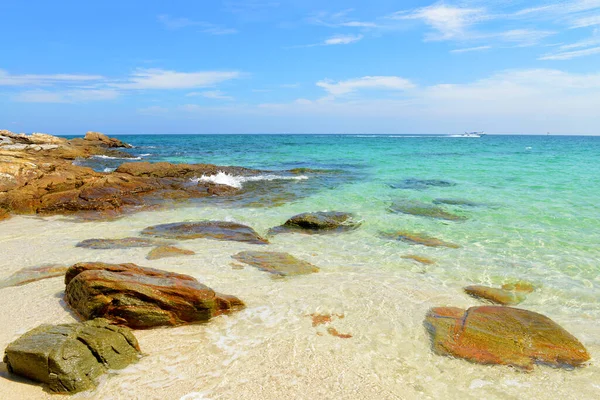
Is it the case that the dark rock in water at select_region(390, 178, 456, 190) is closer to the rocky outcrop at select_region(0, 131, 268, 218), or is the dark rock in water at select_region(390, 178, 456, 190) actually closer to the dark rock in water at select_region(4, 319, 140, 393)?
the rocky outcrop at select_region(0, 131, 268, 218)

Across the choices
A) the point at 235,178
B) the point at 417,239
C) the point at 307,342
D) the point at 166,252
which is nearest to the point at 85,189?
the point at 235,178

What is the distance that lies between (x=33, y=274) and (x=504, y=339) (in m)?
8.08

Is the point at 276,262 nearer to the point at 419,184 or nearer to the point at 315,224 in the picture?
the point at 315,224

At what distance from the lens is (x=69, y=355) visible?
4059 millimetres

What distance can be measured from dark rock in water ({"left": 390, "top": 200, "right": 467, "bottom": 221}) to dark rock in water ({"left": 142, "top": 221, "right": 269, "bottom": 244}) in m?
5.80

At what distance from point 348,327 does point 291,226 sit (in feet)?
19.4

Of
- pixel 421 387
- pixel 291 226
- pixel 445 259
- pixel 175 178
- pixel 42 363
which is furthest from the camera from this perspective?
pixel 175 178

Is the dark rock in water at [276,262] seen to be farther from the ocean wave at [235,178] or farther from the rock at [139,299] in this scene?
the ocean wave at [235,178]

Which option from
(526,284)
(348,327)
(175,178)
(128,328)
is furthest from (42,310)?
(175,178)

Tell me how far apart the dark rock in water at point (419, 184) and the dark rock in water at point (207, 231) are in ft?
36.0

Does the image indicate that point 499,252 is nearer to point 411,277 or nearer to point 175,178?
point 411,277

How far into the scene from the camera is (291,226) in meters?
11.3

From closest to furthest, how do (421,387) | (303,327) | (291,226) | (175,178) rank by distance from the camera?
(421,387) → (303,327) → (291,226) → (175,178)

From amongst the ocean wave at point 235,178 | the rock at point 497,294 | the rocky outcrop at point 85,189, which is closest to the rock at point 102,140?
the rocky outcrop at point 85,189
